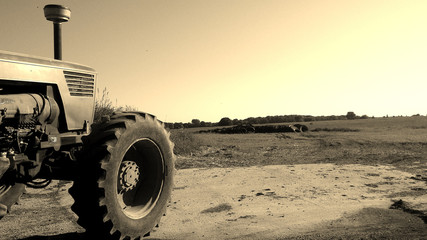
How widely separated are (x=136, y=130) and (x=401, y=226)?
3120 millimetres

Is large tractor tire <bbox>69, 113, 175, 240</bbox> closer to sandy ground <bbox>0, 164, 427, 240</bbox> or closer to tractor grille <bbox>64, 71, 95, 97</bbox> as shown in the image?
sandy ground <bbox>0, 164, 427, 240</bbox>

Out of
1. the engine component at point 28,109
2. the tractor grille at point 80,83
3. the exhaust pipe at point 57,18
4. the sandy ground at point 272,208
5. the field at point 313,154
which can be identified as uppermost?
→ the exhaust pipe at point 57,18

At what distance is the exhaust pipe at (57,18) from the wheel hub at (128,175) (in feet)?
6.25

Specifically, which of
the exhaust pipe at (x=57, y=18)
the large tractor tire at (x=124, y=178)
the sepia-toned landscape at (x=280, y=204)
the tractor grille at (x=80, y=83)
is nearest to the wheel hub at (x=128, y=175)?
the large tractor tire at (x=124, y=178)

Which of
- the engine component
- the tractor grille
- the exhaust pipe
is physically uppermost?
the exhaust pipe

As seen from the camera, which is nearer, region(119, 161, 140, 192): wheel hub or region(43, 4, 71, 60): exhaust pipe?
region(119, 161, 140, 192): wheel hub

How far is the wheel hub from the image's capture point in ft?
13.9

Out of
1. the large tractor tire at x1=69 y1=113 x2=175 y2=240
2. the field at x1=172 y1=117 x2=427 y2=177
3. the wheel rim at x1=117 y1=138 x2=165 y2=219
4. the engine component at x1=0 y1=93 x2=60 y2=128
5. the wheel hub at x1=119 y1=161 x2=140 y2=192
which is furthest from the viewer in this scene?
the field at x1=172 y1=117 x2=427 y2=177

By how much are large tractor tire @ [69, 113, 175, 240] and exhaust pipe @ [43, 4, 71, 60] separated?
1.74m

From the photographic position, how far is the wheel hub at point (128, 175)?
4.25 metres

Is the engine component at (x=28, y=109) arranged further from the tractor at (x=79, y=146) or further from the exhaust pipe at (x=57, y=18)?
the exhaust pipe at (x=57, y=18)

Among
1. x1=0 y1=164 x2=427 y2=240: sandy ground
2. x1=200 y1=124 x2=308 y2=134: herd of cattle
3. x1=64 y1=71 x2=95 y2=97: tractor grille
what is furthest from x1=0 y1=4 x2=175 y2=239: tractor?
x1=200 y1=124 x2=308 y2=134: herd of cattle

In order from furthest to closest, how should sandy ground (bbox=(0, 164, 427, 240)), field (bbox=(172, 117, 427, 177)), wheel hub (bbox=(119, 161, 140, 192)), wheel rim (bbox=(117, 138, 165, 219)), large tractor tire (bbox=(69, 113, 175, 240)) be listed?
field (bbox=(172, 117, 427, 177)) < wheel rim (bbox=(117, 138, 165, 219)) < sandy ground (bbox=(0, 164, 427, 240)) < wheel hub (bbox=(119, 161, 140, 192)) < large tractor tire (bbox=(69, 113, 175, 240))

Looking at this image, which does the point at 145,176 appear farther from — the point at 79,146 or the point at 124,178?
the point at 79,146
